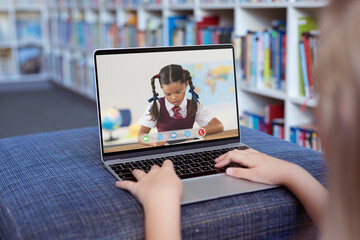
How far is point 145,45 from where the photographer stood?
3.46 meters

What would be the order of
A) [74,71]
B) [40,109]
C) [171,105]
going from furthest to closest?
[74,71], [40,109], [171,105]

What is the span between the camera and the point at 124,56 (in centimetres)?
100

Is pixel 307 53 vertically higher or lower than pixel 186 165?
higher

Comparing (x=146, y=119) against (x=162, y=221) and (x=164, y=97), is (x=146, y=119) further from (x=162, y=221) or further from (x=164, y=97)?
(x=162, y=221)

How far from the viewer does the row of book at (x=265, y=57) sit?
2.10m

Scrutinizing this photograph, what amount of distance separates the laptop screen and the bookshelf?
30 cm

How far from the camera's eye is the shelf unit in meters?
5.49

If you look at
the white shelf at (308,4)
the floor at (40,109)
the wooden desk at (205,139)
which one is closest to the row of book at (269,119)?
→ the white shelf at (308,4)

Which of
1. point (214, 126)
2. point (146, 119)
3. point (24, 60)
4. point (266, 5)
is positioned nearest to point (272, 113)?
point (266, 5)

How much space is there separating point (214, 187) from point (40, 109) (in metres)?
3.97

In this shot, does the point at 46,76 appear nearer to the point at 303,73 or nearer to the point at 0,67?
the point at 0,67

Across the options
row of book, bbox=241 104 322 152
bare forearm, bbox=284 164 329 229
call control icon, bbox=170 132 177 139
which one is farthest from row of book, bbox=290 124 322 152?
bare forearm, bbox=284 164 329 229

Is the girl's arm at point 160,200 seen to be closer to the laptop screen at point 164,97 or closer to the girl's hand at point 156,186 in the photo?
the girl's hand at point 156,186

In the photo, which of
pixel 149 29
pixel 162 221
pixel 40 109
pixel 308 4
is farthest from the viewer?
pixel 40 109
